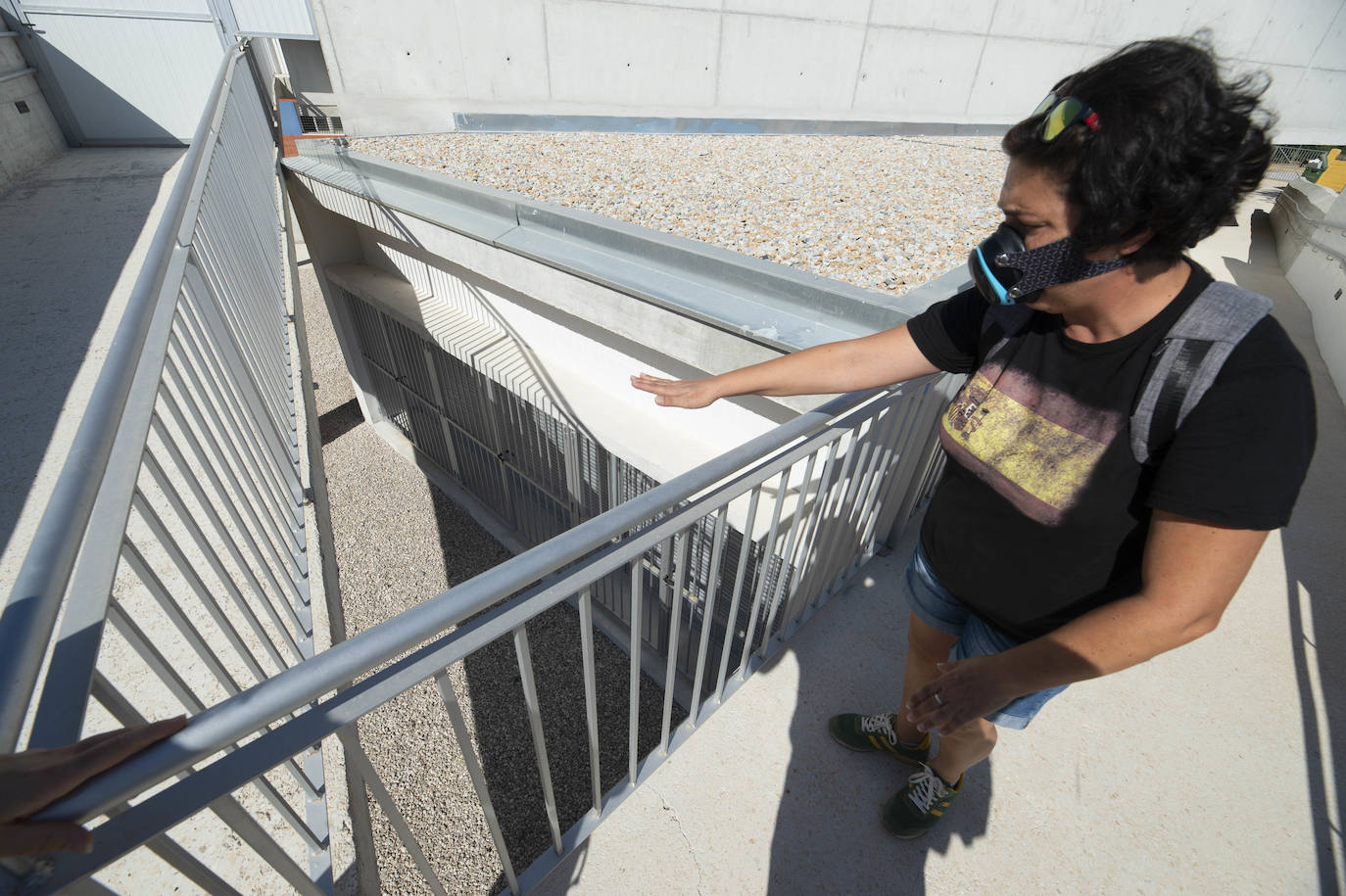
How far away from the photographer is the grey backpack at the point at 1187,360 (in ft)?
3.05

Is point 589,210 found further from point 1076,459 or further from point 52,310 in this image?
point 1076,459

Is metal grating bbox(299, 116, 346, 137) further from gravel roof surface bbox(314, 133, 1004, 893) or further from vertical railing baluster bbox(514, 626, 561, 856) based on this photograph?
vertical railing baluster bbox(514, 626, 561, 856)

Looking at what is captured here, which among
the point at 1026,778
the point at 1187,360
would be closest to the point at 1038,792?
the point at 1026,778

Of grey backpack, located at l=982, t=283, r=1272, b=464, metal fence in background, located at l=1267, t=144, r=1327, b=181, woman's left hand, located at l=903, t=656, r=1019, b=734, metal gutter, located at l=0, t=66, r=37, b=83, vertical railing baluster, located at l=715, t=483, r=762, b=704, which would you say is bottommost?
metal fence in background, located at l=1267, t=144, r=1327, b=181

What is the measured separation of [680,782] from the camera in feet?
7.00

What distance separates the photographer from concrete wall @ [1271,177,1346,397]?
5.45 metres

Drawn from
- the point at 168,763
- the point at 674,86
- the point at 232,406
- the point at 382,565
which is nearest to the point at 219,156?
the point at 232,406

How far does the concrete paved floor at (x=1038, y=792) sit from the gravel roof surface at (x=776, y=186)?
2140 millimetres

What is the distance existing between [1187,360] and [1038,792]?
6.13 ft

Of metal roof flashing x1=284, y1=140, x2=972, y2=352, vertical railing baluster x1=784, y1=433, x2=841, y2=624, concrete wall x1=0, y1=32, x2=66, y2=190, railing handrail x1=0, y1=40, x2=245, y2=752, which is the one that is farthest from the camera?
concrete wall x1=0, y1=32, x2=66, y2=190

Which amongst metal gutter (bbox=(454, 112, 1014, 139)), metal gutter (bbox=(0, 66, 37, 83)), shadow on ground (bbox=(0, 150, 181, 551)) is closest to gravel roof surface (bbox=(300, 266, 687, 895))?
shadow on ground (bbox=(0, 150, 181, 551))

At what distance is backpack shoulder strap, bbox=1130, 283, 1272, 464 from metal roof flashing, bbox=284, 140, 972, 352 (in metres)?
1.58

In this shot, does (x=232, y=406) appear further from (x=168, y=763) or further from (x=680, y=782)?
(x=680, y=782)

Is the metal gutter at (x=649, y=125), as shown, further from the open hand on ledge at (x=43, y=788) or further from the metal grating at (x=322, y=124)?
the open hand on ledge at (x=43, y=788)
